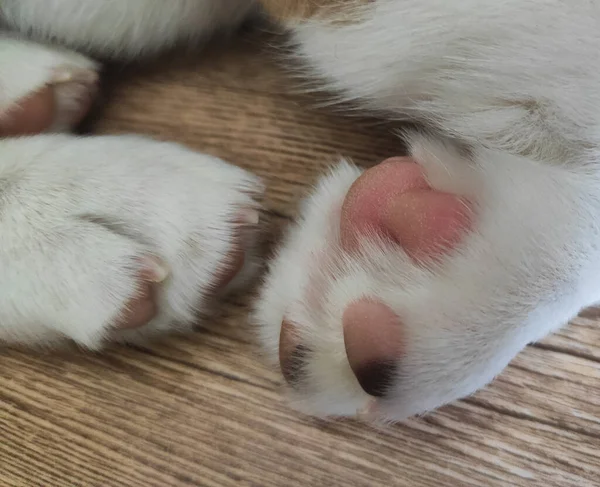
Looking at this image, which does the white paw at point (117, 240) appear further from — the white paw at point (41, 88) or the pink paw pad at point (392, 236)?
the pink paw pad at point (392, 236)

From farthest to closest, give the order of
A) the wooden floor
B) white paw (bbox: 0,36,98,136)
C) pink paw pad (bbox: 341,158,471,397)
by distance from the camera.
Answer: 1. white paw (bbox: 0,36,98,136)
2. the wooden floor
3. pink paw pad (bbox: 341,158,471,397)

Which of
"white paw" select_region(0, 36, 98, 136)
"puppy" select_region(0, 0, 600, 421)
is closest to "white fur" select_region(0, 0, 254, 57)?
"white paw" select_region(0, 36, 98, 136)

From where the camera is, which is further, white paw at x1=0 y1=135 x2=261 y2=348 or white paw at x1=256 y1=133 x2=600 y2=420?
white paw at x1=0 y1=135 x2=261 y2=348

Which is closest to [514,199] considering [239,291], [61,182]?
[239,291]

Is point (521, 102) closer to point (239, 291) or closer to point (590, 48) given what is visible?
point (590, 48)

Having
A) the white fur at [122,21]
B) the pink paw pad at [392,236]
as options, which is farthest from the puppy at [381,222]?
the white fur at [122,21]

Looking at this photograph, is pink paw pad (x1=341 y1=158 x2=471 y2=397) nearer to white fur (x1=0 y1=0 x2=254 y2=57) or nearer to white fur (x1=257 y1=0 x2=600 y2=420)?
white fur (x1=257 y1=0 x2=600 y2=420)

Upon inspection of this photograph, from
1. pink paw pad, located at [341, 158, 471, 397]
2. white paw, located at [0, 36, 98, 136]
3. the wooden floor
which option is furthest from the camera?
white paw, located at [0, 36, 98, 136]

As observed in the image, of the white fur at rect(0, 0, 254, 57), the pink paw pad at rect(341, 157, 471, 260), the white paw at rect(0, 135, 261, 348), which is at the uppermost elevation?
the white fur at rect(0, 0, 254, 57)
